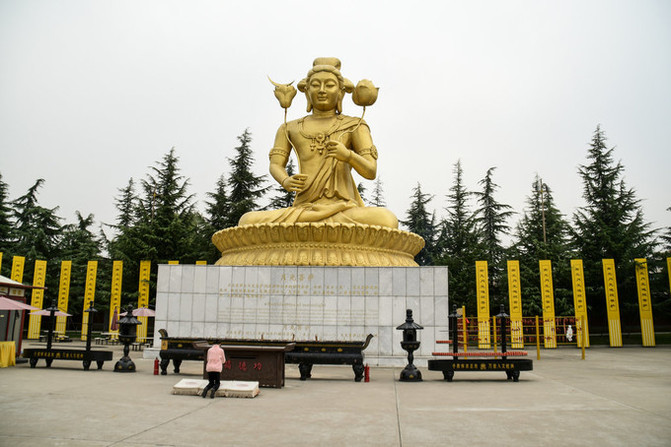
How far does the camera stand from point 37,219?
1198 inches

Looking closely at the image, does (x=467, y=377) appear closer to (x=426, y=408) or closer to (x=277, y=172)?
(x=426, y=408)

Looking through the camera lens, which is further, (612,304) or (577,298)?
(612,304)

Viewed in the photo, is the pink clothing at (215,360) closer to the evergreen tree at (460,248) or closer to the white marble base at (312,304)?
the white marble base at (312,304)

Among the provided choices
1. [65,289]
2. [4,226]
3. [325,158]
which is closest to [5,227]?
[4,226]

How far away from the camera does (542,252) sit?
2453 centimetres

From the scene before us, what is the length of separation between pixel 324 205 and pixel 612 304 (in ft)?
33.8

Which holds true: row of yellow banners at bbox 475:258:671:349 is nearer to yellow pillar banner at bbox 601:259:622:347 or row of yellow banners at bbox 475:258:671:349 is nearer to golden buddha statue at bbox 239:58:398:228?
yellow pillar banner at bbox 601:259:622:347

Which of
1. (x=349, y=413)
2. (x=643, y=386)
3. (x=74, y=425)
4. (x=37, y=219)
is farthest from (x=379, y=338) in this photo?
(x=37, y=219)

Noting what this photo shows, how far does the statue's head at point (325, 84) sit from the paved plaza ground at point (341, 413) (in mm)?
7422

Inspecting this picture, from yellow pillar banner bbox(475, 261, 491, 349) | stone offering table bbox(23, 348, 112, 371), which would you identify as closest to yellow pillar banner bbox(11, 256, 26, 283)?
stone offering table bbox(23, 348, 112, 371)

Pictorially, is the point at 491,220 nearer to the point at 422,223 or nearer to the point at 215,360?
the point at 422,223

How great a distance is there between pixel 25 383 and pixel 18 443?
138 inches

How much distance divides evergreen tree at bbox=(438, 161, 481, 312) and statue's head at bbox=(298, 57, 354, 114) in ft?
44.9

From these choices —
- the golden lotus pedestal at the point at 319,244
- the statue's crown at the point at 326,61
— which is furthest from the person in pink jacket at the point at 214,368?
the statue's crown at the point at 326,61
